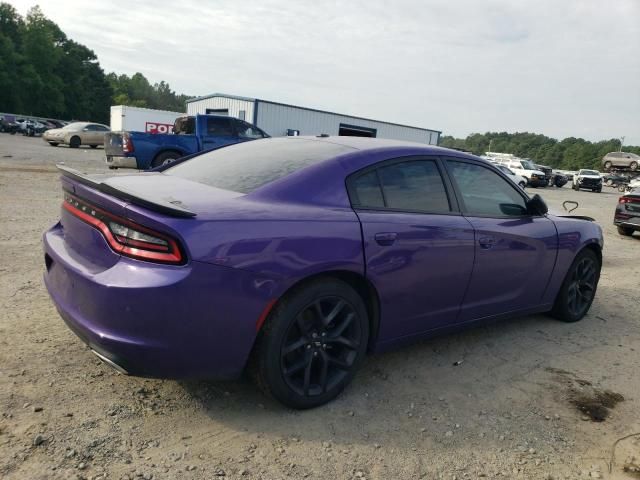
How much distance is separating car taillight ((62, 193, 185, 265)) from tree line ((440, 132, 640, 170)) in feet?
267

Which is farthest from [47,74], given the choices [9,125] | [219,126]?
[219,126]

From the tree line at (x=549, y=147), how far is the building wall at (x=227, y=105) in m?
54.6

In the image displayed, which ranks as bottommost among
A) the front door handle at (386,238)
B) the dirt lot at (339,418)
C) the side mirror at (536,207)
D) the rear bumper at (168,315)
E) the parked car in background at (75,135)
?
the parked car in background at (75,135)

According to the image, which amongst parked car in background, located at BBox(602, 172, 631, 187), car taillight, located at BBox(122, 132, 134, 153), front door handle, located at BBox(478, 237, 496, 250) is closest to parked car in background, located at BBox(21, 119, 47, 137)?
car taillight, located at BBox(122, 132, 134, 153)

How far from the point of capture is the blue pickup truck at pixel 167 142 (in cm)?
1246

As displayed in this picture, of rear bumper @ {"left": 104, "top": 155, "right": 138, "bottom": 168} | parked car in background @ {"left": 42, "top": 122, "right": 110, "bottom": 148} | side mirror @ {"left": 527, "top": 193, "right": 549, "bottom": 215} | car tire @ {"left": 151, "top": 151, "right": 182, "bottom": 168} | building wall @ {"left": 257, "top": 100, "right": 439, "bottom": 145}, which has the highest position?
building wall @ {"left": 257, "top": 100, "right": 439, "bottom": 145}

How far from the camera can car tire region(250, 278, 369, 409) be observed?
8.23 ft

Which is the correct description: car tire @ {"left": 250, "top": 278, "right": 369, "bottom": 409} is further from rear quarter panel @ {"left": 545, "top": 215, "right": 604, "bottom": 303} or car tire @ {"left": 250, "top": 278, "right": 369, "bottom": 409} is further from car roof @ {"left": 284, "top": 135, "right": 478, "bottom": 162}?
rear quarter panel @ {"left": 545, "top": 215, "right": 604, "bottom": 303}

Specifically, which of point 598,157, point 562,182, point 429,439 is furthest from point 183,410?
point 598,157

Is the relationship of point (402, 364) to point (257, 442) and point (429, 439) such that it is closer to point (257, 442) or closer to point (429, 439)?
point (429, 439)

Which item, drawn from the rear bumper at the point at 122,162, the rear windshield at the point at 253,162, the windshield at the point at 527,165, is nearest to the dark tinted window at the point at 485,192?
the rear windshield at the point at 253,162

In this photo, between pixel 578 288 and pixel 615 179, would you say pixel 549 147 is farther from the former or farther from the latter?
pixel 578 288

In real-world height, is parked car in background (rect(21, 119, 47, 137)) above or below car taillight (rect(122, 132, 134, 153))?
below

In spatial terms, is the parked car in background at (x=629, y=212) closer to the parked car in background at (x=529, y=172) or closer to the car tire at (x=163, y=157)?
the car tire at (x=163, y=157)
